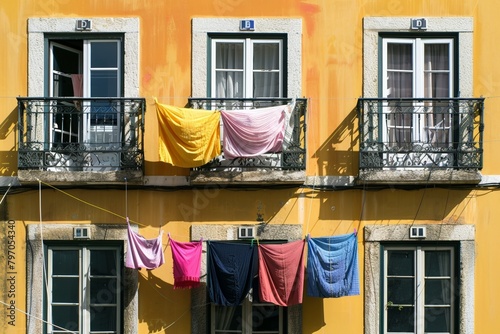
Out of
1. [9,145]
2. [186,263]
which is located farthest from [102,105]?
[186,263]

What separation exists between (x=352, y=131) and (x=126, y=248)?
3467mm

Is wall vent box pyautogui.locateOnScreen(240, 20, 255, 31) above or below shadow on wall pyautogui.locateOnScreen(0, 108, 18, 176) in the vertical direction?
above

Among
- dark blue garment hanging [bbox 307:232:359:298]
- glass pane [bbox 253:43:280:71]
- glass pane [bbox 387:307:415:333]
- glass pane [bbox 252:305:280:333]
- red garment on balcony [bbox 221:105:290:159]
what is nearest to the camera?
dark blue garment hanging [bbox 307:232:359:298]

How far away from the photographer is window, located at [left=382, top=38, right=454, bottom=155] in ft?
48.1

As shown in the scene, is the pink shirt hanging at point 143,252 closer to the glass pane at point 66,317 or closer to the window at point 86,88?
the glass pane at point 66,317

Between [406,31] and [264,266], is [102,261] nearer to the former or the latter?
[264,266]

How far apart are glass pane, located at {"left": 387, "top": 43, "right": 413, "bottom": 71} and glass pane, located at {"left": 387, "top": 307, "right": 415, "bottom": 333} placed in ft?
10.9

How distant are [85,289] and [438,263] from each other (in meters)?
4.82

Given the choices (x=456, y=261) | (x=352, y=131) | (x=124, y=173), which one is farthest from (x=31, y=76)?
(x=456, y=261)

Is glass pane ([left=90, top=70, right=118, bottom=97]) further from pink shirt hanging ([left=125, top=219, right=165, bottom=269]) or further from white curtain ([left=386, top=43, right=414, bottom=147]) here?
white curtain ([left=386, top=43, right=414, bottom=147])

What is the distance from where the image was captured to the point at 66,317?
576 inches

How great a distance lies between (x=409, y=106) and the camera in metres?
14.7

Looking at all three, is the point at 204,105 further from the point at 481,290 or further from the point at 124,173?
the point at 481,290

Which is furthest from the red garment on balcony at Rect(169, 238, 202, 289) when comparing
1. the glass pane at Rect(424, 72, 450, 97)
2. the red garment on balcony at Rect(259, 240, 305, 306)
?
the glass pane at Rect(424, 72, 450, 97)
